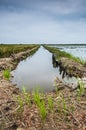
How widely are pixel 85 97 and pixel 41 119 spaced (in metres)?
2.04

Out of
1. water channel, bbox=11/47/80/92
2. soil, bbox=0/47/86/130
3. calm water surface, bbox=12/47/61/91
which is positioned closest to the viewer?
soil, bbox=0/47/86/130

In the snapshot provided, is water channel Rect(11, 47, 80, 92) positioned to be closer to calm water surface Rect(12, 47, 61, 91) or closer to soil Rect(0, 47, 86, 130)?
calm water surface Rect(12, 47, 61, 91)

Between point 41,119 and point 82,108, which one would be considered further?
point 82,108

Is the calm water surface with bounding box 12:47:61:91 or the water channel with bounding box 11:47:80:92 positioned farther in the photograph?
the calm water surface with bounding box 12:47:61:91

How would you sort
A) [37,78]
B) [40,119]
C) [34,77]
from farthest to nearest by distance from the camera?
[34,77]
[37,78]
[40,119]

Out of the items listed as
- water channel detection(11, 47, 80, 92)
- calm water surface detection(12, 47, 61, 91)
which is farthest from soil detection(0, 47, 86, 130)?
calm water surface detection(12, 47, 61, 91)

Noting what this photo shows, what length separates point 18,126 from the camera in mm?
5457

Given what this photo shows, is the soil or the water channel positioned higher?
the soil

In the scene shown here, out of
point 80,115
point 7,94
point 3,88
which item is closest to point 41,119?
point 80,115

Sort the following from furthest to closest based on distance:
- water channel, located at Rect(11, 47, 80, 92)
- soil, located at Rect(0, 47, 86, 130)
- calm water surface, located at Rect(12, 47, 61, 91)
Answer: calm water surface, located at Rect(12, 47, 61, 91) → water channel, located at Rect(11, 47, 80, 92) → soil, located at Rect(0, 47, 86, 130)

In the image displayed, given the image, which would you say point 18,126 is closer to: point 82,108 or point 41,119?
point 41,119

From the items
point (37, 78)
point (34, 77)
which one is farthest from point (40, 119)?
point (34, 77)

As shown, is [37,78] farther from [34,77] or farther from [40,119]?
[40,119]

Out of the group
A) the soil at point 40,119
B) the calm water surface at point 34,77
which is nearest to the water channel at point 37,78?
the calm water surface at point 34,77
